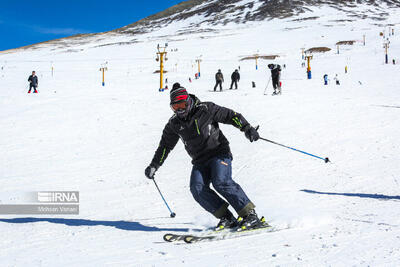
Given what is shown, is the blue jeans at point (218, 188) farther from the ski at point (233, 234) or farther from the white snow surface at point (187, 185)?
the white snow surface at point (187, 185)

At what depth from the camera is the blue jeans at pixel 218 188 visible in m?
3.20

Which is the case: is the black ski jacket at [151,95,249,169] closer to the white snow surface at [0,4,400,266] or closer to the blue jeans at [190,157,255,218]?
Answer: the blue jeans at [190,157,255,218]

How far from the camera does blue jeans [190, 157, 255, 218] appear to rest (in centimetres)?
320

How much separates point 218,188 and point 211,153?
37 centimetres

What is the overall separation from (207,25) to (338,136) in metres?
120

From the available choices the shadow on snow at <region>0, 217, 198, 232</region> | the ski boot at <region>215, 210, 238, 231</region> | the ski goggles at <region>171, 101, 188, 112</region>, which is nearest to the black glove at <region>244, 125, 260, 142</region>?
the ski goggles at <region>171, 101, 188, 112</region>

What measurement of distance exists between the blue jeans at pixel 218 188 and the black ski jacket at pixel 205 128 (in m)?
0.10

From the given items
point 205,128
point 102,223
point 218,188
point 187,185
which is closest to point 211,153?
point 205,128

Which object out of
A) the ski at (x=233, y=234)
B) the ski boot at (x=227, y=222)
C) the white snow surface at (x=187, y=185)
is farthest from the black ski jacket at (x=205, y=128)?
the white snow surface at (x=187, y=185)

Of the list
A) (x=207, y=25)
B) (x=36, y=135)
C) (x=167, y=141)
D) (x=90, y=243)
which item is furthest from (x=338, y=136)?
(x=207, y=25)

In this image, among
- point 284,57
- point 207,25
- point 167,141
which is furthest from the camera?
point 207,25

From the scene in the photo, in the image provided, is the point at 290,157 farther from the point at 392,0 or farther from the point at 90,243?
the point at 392,0

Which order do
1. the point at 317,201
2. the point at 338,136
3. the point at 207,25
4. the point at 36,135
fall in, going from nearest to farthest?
the point at 317,201, the point at 338,136, the point at 36,135, the point at 207,25

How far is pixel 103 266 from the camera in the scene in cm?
270
